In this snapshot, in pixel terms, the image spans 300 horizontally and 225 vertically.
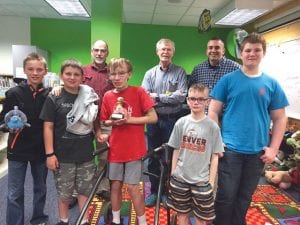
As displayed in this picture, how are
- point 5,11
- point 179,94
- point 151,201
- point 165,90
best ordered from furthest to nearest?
1. point 5,11
2. point 151,201
3. point 165,90
4. point 179,94

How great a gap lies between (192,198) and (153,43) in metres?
5.70

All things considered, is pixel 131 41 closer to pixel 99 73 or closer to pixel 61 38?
pixel 61 38

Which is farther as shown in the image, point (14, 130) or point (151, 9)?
point (151, 9)

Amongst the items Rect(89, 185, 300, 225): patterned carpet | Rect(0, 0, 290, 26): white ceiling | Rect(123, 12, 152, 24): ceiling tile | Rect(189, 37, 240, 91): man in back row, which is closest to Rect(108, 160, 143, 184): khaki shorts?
Rect(89, 185, 300, 225): patterned carpet

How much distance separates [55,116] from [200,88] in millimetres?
1039

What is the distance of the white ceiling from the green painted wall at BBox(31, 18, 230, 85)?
0.74 ft

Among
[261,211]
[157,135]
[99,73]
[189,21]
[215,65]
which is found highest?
[189,21]

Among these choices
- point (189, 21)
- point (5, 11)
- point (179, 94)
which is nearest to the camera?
point (179, 94)

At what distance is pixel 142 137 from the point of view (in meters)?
2.09

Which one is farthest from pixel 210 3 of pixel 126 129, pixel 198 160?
pixel 198 160

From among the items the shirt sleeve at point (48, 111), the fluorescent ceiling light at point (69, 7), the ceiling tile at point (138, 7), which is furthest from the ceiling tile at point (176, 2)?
the shirt sleeve at point (48, 111)

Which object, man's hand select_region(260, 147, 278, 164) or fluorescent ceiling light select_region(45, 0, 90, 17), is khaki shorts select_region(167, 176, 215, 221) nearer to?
man's hand select_region(260, 147, 278, 164)

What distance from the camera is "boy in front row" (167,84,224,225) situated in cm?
183

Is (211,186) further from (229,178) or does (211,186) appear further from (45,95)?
(45,95)
